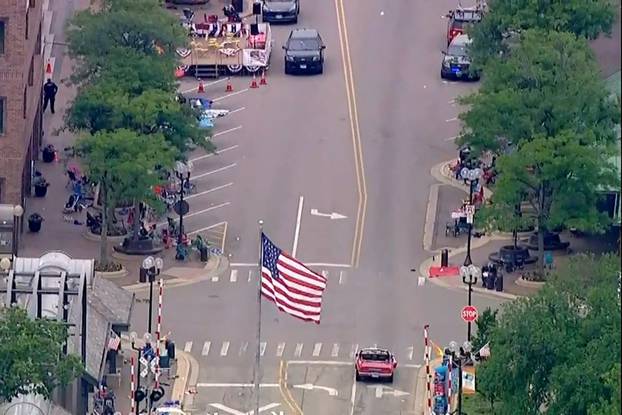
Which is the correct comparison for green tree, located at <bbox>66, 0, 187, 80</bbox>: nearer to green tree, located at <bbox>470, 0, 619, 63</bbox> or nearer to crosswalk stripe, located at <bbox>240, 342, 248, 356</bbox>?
green tree, located at <bbox>470, 0, 619, 63</bbox>

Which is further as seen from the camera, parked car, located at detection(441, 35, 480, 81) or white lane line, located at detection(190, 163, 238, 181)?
parked car, located at detection(441, 35, 480, 81)

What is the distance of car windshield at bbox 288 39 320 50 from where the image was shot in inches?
5763

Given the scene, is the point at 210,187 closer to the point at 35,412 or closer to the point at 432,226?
the point at 432,226

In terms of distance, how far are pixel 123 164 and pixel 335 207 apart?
1193 cm

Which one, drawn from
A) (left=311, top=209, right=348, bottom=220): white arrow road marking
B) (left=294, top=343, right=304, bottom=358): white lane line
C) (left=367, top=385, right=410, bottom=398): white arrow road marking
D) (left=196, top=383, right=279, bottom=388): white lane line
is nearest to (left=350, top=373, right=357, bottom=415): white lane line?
(left=367, top=385, right=410, bottom=398): white arrow road marking

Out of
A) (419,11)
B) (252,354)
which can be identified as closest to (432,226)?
(252,354)

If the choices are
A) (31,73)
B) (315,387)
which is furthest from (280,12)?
(315,387)

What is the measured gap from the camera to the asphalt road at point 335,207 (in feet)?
371

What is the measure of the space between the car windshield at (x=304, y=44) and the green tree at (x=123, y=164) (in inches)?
941

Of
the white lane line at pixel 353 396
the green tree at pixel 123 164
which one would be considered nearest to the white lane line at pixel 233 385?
the white lane line at pixel 353 396

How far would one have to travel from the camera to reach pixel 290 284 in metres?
97.6

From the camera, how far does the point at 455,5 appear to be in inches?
6206

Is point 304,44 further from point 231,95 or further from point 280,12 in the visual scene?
point 280,12

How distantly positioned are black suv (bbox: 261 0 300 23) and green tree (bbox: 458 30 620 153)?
28.5 meters
